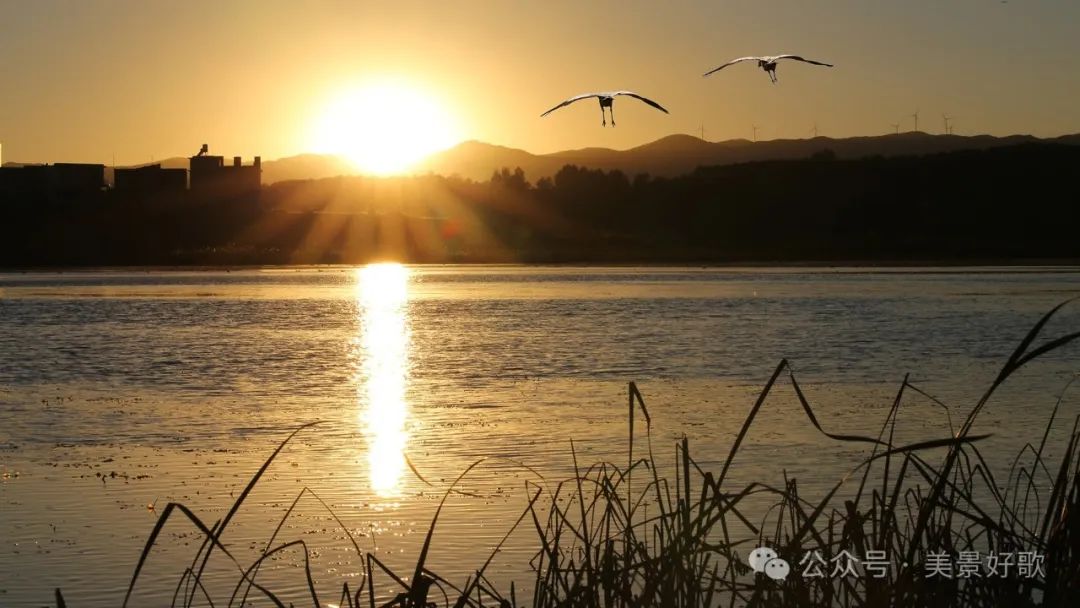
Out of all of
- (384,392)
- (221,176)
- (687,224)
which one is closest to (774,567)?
(384,392)

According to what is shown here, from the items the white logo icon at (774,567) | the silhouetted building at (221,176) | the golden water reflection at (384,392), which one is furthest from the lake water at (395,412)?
the silhouetted building at (221,176)

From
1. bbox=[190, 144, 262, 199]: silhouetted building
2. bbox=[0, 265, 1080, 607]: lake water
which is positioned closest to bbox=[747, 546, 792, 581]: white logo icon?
bbox=[0, 265, 1080, 607]: lake water

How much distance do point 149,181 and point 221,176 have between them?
654cm

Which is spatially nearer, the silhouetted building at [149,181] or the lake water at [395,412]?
the lake water at [395,412]

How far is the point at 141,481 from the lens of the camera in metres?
13.1

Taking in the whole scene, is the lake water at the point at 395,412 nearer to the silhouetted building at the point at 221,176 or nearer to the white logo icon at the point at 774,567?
the white logo icon at the point at 774,567

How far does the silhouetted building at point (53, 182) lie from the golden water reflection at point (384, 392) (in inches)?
2830

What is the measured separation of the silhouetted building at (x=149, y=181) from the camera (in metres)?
122

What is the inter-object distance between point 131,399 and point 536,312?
3009cm

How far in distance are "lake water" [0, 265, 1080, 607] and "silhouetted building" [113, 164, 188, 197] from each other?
250ft

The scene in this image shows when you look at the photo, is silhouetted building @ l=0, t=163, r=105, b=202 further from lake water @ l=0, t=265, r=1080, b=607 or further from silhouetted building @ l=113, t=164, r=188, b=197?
lake water @ l=0, t=265, r=1080, b=607

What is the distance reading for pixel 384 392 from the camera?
74.9 ft

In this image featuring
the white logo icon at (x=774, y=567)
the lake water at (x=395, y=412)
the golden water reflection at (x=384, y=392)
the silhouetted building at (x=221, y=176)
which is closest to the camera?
the white logo icon at (x=774, y=567)

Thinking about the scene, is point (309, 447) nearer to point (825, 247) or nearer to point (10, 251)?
point (10, 251)
